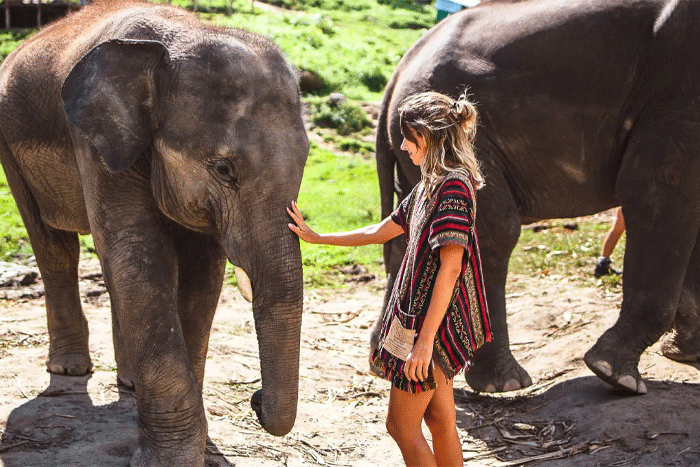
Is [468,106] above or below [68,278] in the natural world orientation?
above

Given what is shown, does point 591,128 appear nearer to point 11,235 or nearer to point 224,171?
point 224,171

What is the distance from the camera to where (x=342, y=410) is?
513 centimetres

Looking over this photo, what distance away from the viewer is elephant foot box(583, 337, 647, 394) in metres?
4.88

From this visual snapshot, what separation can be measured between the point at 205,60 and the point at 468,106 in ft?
3.40

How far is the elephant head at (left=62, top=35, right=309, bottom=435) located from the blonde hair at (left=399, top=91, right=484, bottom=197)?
538 millimetres

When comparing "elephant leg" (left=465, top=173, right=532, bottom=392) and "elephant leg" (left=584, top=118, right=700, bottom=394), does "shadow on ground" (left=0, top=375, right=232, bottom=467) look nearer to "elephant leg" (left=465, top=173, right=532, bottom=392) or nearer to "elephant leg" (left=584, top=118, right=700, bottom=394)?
"elephant leg" (left=465, top=173, right=532, bottom=392)

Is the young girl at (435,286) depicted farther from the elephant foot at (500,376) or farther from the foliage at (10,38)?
the foliage at (10,38)

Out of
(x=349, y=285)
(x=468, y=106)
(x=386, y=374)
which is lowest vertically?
(x=349, y=285)

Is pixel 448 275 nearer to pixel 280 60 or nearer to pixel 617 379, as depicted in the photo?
pixel 280 60

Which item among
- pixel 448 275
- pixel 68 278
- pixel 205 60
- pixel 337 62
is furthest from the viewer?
pixel 337 62

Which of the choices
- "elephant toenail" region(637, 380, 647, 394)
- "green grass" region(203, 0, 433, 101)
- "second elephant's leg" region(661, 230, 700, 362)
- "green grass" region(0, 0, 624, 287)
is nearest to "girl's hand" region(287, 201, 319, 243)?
"green grass" region(0, 0, 624, 287)

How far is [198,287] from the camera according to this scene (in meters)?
4.39

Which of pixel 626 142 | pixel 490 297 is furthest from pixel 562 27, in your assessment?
pixel 490 297

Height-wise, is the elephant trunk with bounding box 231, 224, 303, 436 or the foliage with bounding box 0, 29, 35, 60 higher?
the elephant trunk with bounding box 231, 224, 303, 436
